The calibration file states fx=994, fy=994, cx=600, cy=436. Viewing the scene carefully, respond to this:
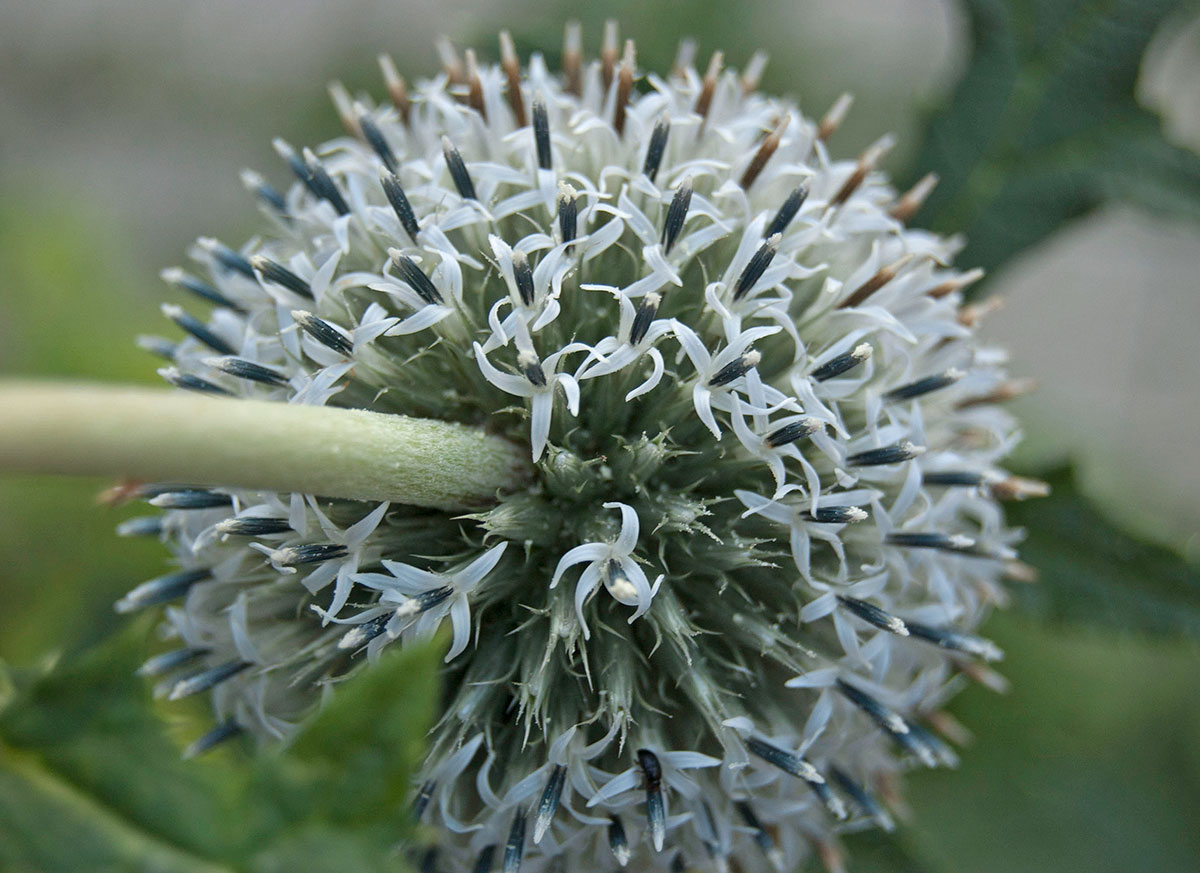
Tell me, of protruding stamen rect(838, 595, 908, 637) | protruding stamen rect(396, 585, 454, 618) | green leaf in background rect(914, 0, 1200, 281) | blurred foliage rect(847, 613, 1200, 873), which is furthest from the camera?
blurred foliage rect(847, 613, 1200, 873)

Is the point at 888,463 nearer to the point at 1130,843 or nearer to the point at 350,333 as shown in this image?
the point at 350,333

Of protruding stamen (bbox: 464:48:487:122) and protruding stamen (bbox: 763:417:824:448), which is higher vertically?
protruding stamen (bbox: 464:48:487:122)

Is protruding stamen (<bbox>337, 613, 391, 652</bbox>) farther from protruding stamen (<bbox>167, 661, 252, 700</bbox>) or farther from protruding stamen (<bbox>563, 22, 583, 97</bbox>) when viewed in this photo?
protruding stamen (<bbox>563, 22, 583, 97</bbox>)

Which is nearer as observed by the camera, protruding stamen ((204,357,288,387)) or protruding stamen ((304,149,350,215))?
protruding stamen ((204,357,288,387))

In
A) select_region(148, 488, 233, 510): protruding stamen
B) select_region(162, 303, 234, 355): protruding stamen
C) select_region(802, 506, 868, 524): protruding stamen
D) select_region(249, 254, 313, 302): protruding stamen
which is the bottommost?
select_region(802, 506, 868, 524): protruding stamen

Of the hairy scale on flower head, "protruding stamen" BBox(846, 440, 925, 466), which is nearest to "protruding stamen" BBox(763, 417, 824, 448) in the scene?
the hairy scale on flower head

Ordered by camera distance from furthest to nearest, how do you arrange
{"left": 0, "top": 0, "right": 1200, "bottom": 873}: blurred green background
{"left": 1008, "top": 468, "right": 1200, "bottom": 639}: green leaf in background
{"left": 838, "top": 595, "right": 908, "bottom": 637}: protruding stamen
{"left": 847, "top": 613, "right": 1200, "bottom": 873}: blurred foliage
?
{"left": 847, "top": 613, "right": 1200, "bottom": 873}: blurred foliage → {"left": 0, "top": 0, "right": 1200, "bottom": 873}: blurred green background → {"left": 1008, "top": 468, "right": 1200, "bottom": 639}: green leaf in background → {"left": 838, "top": 595, "right": 908, "bottom": 637}: protruding stamen

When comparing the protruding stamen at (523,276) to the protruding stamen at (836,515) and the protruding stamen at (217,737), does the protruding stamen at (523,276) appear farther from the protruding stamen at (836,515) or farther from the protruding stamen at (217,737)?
the protruding stamen at (217,737)
